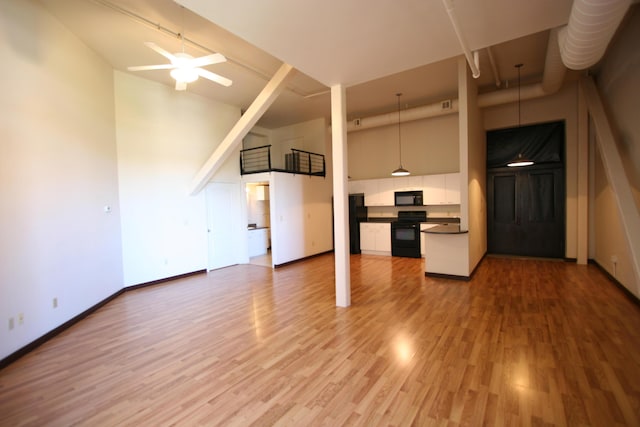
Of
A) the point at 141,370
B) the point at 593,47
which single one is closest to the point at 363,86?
the point at 593,47

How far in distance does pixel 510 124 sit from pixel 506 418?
703cm

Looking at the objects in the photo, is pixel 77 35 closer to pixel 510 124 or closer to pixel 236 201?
pixel 236 201

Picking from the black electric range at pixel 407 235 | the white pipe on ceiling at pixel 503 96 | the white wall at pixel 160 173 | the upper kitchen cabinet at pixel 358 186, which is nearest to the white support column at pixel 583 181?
the white pipe on ceiling at pixel 503 96

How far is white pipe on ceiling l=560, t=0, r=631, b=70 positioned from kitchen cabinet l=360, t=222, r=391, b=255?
5.37 m

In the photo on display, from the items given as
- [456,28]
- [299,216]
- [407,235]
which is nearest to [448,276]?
[407,235]

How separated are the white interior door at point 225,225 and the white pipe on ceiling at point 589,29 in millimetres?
6605

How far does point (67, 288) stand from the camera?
388 cm

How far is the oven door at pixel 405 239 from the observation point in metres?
7.61

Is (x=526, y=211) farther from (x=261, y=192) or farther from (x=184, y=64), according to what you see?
(x=184, y=64)

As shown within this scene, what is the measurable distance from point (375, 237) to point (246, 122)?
469cm

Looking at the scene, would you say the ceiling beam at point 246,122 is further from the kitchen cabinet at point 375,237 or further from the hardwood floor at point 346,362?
the kitchen cabinet at point 375,237

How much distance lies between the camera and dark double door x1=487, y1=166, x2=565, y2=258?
6.85 metres

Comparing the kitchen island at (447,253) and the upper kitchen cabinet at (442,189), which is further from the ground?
the upper kitchen cabinet at (442,189)

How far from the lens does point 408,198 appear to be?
25.8 ft
